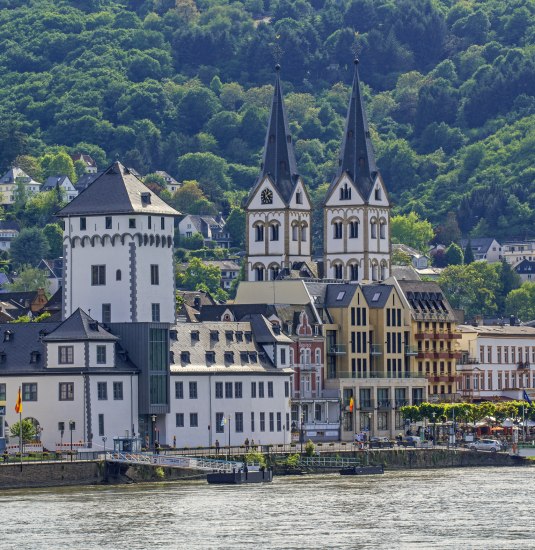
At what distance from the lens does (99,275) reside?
173125 mm

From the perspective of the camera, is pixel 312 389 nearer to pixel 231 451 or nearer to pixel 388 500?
pixel 231 451

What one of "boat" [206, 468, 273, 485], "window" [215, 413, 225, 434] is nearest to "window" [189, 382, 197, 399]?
"window" [215, 413, 225, 434]

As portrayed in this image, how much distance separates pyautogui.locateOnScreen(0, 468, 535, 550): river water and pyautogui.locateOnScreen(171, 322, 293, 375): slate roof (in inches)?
671

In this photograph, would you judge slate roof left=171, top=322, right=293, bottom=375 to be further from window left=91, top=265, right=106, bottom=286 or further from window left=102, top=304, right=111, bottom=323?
window left=91, top=265, right=106, bottom=286

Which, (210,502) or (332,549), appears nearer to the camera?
(332,549)

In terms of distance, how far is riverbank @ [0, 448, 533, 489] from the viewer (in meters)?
147

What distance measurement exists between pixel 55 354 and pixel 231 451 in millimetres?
12470

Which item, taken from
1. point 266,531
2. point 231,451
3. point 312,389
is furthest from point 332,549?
point 312,389

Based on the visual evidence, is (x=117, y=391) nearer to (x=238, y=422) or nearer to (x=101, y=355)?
(x=101, y=355)

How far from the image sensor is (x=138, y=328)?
16638 cm

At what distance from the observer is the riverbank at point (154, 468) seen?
146625 millimetres

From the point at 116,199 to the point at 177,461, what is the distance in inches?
944

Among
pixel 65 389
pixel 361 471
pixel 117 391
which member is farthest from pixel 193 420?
pixel 361 471

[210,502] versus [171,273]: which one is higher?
[171,273]
